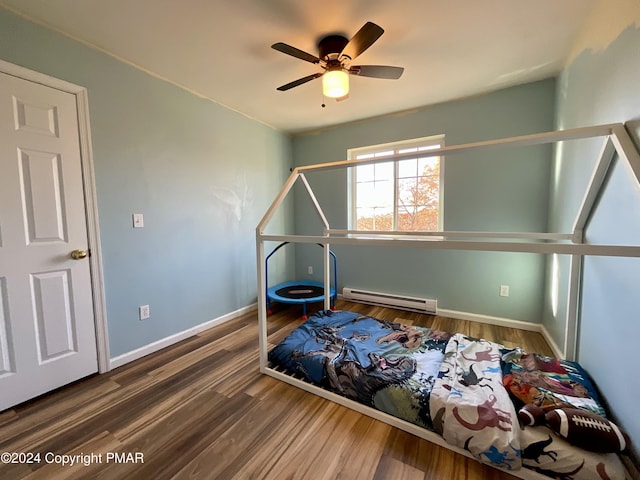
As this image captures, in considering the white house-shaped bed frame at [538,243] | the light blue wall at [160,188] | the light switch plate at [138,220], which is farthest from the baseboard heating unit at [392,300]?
the light switch plate at [138,220]

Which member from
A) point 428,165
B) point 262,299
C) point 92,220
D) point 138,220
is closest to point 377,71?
point 428,165

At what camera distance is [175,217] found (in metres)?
2.43

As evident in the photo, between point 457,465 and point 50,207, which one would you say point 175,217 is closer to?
point 50,207

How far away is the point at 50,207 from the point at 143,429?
1.53 meters

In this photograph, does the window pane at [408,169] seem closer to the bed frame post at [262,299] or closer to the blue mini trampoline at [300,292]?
the blue mini trampoline at [300,292]

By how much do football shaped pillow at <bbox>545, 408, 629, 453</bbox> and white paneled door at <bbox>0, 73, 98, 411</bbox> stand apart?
112 inches

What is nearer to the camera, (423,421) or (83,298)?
(423,421)

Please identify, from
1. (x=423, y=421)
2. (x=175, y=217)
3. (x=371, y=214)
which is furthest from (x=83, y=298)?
(x=371, y=214)

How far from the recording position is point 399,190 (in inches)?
127

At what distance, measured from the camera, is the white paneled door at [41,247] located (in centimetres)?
155

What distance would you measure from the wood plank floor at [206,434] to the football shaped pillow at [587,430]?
1.08ft

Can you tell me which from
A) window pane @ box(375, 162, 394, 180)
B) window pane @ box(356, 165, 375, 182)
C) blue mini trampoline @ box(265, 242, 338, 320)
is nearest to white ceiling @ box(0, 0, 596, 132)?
window pane @ box(375, 162, 394, 180)

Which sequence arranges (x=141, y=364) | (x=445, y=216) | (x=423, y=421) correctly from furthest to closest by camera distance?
(x=445, y=216), (x=141, y=364), (x=423, y=421)

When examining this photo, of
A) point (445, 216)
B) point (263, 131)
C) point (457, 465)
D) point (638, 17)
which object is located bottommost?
point (457, 465)
